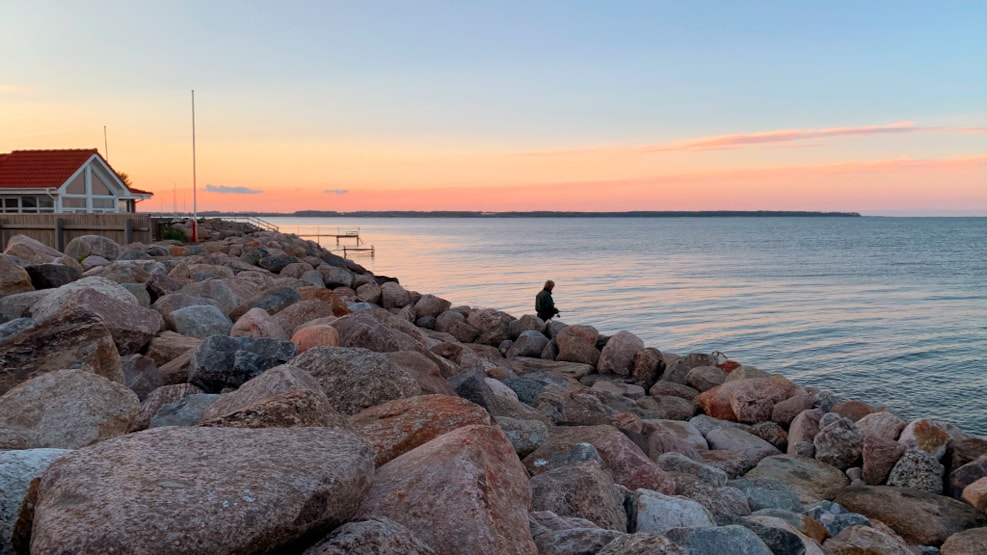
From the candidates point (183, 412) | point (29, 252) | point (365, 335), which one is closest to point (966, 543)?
point (365, 335)

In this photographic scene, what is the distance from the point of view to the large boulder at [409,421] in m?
4.04

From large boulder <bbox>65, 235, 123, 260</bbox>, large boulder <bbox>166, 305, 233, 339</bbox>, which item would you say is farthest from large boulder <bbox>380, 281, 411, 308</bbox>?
large boulder <bbox>166, 305, 233, 339</bbox>

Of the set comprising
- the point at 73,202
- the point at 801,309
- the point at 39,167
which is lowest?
the point at 801,309

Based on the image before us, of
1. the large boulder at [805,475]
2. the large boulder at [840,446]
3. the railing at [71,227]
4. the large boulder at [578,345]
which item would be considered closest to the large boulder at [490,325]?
the large boulder at [578,345]

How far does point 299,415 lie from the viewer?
349 centimetres

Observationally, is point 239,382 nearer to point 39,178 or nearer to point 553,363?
point 553,363

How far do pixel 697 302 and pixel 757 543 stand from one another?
2533cm

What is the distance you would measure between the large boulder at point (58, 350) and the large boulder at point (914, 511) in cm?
688

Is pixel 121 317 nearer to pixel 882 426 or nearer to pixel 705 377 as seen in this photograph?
pixel 882 426

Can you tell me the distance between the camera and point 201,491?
2.52 meters

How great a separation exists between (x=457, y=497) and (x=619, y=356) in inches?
465

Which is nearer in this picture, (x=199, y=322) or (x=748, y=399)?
(x=199, y=322)

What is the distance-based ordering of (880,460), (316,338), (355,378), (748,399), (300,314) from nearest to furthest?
(355,378), (316,338), (300,314), (880,460), (748,399)

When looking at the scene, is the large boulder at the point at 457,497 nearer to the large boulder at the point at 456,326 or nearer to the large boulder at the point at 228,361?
the large boulder at the point at 228,361
